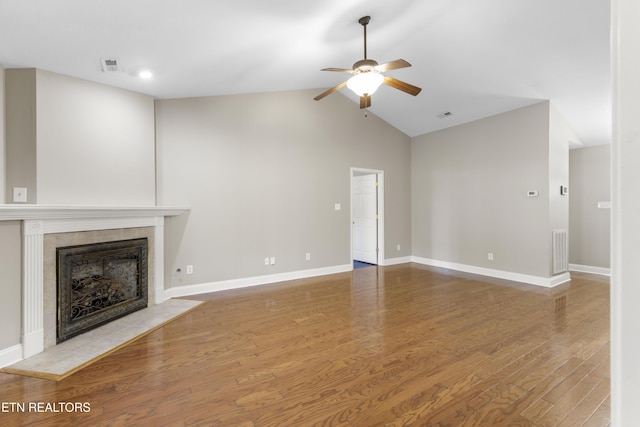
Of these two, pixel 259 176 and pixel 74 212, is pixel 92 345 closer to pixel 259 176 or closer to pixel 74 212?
pixel 74 212

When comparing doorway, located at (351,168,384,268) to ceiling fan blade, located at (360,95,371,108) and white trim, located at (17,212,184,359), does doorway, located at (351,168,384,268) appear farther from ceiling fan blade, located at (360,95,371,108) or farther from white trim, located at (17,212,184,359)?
white trim, located at (17,212,184,359)

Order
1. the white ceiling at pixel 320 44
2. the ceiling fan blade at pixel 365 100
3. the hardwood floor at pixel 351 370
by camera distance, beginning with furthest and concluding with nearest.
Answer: the ceiling fan blade at pixel 365 100 → the white ceiling at pixel 320 44 → the hardwood floor at pixel 351 370

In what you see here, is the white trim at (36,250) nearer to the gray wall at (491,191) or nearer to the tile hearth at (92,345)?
the tile hearth at (92,345)

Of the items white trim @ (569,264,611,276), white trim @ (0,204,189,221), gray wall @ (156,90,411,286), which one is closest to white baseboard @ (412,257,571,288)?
white trim @ (569,264,611,276)

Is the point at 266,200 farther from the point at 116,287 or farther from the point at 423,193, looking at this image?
the point at 423,193

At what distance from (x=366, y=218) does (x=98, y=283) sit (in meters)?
4.84

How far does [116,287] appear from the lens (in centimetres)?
340

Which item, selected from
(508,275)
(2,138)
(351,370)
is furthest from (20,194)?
(508,275)

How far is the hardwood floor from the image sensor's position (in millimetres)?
1879

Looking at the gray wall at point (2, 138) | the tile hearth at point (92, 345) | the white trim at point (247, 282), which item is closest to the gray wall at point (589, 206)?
the white trim at point (247, 282)

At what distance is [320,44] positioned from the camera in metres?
3.54

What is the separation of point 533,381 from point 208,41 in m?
3.92

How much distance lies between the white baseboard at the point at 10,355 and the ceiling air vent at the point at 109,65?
2590 mm

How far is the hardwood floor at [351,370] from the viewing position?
188 centimetres
